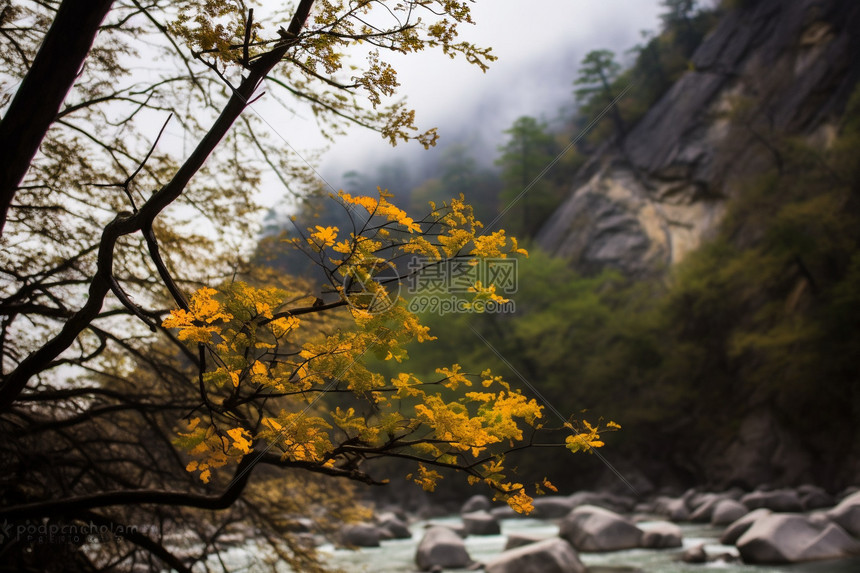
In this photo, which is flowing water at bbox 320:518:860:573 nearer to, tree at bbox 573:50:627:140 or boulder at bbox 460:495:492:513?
boulder at bbox 460:495:492:513

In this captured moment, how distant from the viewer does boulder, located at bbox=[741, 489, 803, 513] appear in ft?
41.5

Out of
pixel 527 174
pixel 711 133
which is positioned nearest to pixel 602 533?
pixel 711 133

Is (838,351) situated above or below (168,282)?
above

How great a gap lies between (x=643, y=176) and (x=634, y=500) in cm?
1452

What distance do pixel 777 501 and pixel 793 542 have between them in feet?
18.7

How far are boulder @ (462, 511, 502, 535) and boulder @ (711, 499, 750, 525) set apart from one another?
4549 millimetres

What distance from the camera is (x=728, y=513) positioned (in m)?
12.1

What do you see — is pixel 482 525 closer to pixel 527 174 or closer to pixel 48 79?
pixel 48 79

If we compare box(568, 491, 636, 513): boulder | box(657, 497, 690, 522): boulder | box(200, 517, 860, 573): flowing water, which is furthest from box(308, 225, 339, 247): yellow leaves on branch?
box(568, 491, 636, 513): boulder

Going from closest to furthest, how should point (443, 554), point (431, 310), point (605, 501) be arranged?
point (431, 310) < point (443, 554) < point (605, 501)

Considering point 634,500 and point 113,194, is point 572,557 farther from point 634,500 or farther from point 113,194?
point 634,500

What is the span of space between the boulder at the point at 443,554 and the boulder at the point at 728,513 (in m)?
5.86

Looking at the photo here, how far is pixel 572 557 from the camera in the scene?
26.7 feet

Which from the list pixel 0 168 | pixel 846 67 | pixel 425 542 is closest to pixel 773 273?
pixel 846 67
